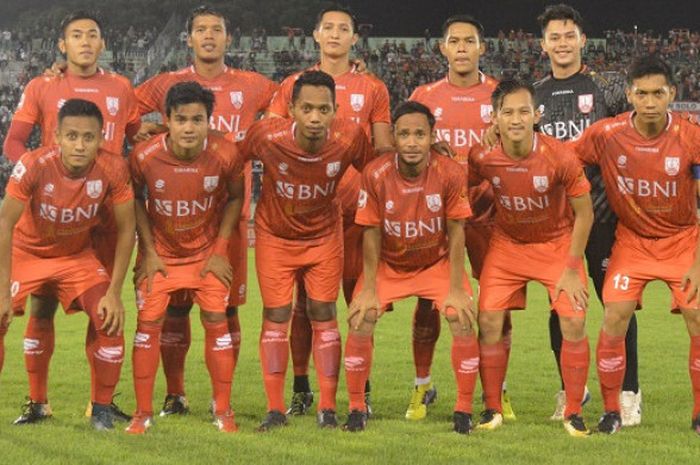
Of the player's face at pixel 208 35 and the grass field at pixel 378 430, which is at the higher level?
the player's face at pixel 208 35

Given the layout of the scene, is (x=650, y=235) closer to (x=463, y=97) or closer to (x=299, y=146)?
(x=463, y=97)

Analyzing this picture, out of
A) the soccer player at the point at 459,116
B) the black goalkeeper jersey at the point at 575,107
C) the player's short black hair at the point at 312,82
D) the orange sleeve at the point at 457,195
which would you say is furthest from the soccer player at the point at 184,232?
the black goalkeeper jersey at the point at 575,107

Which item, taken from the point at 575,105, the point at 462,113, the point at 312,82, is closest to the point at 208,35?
the point at 312,82

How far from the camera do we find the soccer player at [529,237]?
6102 mm

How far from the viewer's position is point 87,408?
6867 mm

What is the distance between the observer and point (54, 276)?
20.3ft

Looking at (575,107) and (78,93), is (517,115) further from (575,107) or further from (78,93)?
(78,93)

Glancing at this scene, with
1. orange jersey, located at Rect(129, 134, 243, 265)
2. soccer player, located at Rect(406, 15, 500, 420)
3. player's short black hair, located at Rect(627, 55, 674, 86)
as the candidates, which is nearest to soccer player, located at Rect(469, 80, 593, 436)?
soccer player, located at Rect(406, 15, 500, 420)

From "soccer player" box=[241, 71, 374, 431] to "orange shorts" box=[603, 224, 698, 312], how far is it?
1532mm

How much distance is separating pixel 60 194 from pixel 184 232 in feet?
2.29

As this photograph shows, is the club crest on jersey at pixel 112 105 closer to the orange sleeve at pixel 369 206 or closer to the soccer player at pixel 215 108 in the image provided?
the soccer player at pixel 215 108

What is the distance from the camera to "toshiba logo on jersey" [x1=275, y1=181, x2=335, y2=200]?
6422 millimetres

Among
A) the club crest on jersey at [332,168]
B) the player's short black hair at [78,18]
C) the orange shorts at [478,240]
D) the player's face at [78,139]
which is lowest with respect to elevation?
the orange shorts at [478,240]

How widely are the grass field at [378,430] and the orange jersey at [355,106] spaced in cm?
134
